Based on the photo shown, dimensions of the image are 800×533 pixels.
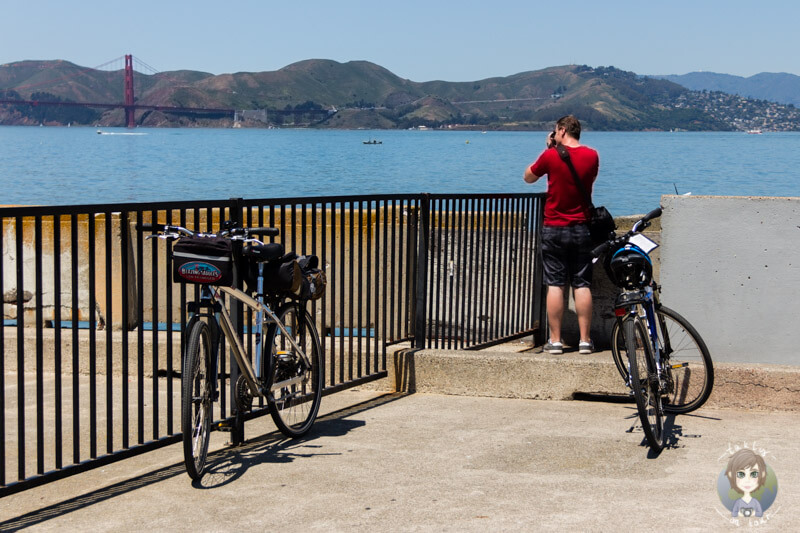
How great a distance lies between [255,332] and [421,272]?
215cm

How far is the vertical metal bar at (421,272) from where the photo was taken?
7043 mm

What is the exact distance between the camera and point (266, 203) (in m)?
5.40

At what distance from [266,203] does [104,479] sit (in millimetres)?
1689

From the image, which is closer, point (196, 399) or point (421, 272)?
point (196, 399)

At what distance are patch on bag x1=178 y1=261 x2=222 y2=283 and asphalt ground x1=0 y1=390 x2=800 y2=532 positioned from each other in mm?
977

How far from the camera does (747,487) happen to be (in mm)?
4410

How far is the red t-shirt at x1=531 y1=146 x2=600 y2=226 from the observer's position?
289 inches

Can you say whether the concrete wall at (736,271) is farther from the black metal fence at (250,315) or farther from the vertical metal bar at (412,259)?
the vertical metal bar at (412,259)

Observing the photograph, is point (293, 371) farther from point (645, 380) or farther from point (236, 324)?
point (645, 380)

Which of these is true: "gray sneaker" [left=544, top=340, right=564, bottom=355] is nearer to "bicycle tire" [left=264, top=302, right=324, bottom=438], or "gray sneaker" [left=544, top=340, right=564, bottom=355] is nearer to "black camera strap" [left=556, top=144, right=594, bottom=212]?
"black camera strap" [left=556, top=144, right=594, bottom=212]

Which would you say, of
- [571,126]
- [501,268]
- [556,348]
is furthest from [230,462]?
[571,126]

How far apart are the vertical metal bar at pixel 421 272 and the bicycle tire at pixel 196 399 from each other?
2.55 m

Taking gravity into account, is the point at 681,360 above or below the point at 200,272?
below

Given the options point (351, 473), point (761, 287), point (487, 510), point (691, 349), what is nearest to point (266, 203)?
point (351, 473)
